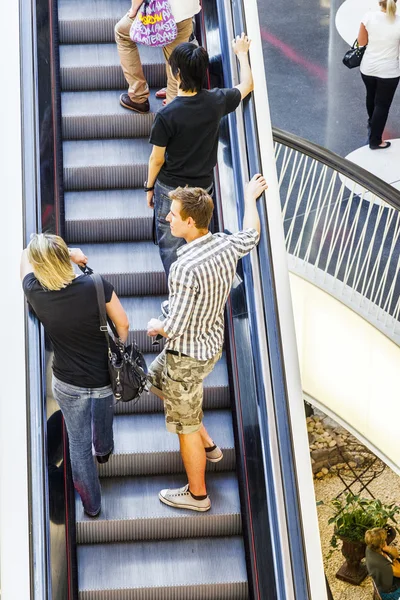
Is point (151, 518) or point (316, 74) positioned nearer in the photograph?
point (151, 518)

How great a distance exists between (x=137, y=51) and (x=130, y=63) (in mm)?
76

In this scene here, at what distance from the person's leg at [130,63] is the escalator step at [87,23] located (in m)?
0.64

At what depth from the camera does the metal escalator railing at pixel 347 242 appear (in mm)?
7211

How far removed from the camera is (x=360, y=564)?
10086mm

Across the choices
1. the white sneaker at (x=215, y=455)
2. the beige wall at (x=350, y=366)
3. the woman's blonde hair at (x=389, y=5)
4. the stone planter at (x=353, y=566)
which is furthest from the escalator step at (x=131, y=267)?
the stone planter at (x=353, y=566)

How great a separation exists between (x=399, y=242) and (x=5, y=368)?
17.2 ft

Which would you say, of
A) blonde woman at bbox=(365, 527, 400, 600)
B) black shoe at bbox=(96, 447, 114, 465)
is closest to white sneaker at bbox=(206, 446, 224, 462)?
black shoe at bbox=(96, 447, 114, 465)

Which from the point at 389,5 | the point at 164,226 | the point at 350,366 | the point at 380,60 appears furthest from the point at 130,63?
the point at 380,60

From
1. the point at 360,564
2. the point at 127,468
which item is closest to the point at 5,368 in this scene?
the point at 127,468

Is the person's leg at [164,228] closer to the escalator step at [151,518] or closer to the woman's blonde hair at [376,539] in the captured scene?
the escalator step at [151,518]

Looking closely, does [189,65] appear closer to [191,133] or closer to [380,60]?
[191,133]

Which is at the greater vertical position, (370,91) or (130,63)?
(130,63)

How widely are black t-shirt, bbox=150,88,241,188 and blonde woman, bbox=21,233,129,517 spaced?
25.6 inches

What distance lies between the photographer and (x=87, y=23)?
595 centimetres
